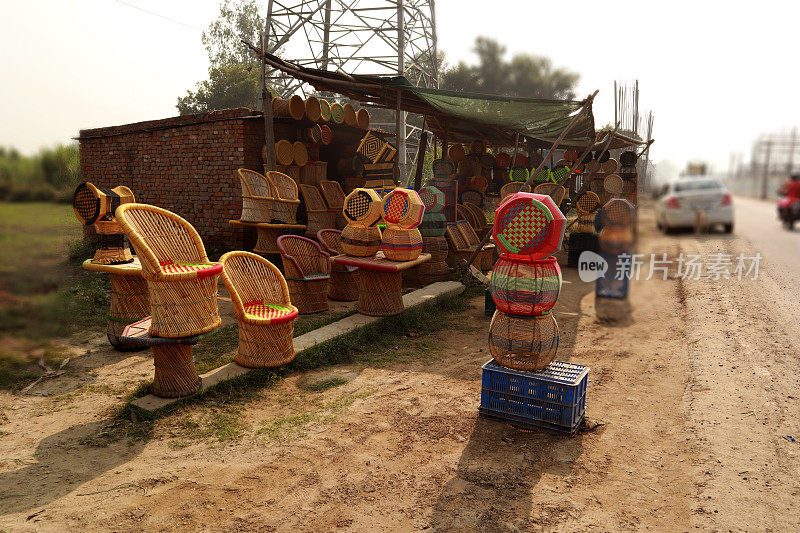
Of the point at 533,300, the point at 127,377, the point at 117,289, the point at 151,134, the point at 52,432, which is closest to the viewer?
the point at 533,300

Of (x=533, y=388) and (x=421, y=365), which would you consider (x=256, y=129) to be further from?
(x=533, y=388)

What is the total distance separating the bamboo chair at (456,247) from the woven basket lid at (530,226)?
5.74 meters

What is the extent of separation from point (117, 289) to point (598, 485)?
15.2 feet

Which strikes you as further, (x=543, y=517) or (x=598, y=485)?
(x=598, y=485)

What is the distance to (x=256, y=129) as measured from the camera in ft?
32.1

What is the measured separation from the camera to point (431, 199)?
807 centimetres

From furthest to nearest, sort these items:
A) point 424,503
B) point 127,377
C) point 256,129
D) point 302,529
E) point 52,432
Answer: point 256,129, point 127,377, point 52,432, point 424,503, point 302,529

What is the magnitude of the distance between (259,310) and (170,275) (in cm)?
130

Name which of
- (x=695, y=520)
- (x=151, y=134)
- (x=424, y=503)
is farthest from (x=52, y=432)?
(x=151, y=134)

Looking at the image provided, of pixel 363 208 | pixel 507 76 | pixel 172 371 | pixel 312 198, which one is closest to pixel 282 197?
pixel 312 198

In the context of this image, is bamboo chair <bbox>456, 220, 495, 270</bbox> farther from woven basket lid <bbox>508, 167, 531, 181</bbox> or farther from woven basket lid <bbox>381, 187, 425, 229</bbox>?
woven basket lid <bbox>381, 187, 425, 229</bbox>

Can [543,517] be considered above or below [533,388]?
below

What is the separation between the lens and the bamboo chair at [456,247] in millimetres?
9297

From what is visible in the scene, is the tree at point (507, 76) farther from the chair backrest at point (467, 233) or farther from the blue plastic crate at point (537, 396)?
the blue plastic crate at point (537, 396)
